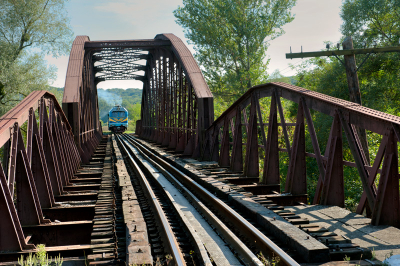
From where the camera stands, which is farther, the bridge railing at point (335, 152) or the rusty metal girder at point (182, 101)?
the rusty metal girder at point (182, 101)

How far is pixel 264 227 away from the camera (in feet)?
16.6

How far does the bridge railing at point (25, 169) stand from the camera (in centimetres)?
430

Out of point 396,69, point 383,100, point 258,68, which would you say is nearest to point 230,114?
point 383,100

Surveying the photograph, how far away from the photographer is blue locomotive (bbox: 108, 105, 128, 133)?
158ft

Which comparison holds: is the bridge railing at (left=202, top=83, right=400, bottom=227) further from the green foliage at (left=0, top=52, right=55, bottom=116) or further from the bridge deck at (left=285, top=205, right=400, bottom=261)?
the green foliage at (left=0, top=52, right=55, bottom=116)

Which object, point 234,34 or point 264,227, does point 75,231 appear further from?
point 234,34

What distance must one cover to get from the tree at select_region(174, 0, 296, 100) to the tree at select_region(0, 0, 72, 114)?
12.3 meters

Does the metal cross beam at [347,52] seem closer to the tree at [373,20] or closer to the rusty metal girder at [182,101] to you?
the rusty metal girder at [182,101]

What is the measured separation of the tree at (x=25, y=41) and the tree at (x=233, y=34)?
12.3m

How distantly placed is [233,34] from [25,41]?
61.4ft

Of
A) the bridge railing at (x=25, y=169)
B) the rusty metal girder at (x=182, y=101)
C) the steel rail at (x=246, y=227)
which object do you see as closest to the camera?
the steel rail at (x=246, y=227)

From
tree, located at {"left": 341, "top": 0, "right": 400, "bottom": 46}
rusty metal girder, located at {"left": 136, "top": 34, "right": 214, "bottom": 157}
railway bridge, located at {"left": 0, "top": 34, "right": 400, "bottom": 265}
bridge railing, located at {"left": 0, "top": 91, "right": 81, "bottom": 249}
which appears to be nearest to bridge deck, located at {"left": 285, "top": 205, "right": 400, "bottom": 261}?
railway bridge, located at {"left": 0, "top": 34, "right": 400, "bottom": 265}

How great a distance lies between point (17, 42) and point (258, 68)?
2125 centimetres

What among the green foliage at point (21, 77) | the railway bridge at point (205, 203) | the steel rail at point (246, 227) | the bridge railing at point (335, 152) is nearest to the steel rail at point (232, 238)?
the railway bridge at point (205, 203)
